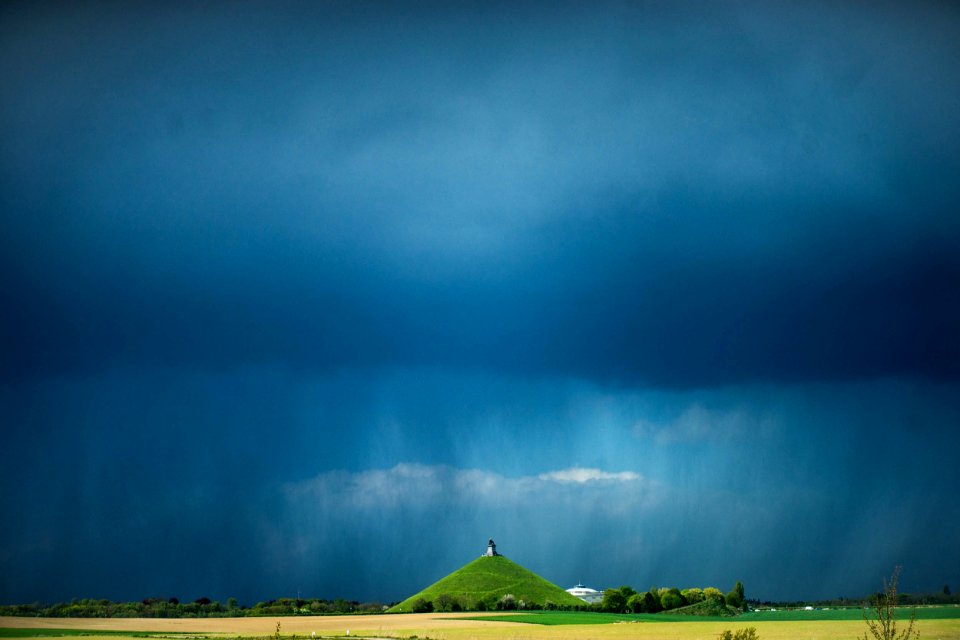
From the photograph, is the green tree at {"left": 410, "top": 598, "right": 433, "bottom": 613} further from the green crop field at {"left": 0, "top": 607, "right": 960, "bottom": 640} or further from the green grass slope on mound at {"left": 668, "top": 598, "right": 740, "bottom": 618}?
the green crop field at {"left": 0, "top": 607, "right": 960, "bottom": 640}

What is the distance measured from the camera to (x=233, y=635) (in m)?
93.1

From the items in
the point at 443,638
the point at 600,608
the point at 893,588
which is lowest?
the point at 893,588

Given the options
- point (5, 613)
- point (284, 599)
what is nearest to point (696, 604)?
point (284, 599)

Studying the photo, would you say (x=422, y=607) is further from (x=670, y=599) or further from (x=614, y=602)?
(x=670, y=599)

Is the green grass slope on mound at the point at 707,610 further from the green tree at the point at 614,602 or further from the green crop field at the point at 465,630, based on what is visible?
the green crop field at the point at 465,630

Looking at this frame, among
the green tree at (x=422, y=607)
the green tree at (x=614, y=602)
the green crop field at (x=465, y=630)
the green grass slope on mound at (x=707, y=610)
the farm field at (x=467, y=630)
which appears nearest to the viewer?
the green crop field at (x=465, y=630)

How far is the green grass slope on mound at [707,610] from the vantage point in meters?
165

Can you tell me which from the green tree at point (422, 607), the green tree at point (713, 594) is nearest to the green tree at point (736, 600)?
the green tree at point (713, 594)

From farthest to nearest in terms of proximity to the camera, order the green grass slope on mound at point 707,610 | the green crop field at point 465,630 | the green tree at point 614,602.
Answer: the green tree at point 614,602, the green grass slope on mound at point 707,610, the green crop field at point 465,630

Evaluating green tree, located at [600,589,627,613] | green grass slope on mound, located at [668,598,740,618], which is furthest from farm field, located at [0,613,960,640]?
green tree, located at [600,589,627,613]

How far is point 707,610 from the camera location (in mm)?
170125

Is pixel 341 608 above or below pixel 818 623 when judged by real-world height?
above

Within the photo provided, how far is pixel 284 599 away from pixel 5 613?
5888 cm

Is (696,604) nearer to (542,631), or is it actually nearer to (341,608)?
(341,608)
